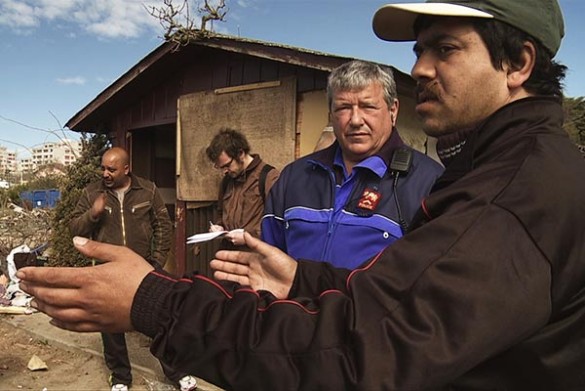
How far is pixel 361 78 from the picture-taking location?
7.87 ft

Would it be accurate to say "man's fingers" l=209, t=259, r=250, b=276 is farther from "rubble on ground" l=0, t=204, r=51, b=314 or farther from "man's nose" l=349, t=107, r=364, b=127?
"rubble on ground" l=0, t=204, r=51, b=314

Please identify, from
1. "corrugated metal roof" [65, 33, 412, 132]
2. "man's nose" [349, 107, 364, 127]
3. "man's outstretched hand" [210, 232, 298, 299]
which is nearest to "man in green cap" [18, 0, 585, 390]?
"man's outstretched hand" [210, 232, 298, 299]

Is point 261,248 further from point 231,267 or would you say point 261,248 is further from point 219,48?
point 219,48

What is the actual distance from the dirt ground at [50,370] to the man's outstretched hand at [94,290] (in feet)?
12.6

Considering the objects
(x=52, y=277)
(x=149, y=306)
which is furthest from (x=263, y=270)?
(x=52, y=277)

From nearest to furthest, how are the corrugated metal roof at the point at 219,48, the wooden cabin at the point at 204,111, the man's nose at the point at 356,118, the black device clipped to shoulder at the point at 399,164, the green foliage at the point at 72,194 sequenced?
the black device clipped to shoulder at the point at 399,164
the man's nose at the point at 356,118
the corrugated metal roof at the point at 219,48
the wooden cabin at the point at 204,111
the green foliage at the point at 72,194

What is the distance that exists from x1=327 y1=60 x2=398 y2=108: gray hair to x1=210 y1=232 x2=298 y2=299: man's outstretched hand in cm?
140

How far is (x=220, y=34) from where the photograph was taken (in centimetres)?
536

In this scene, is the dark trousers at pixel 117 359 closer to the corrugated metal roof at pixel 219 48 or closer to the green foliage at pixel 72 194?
the green foliage at pixel 72 194

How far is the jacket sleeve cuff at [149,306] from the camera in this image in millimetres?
934

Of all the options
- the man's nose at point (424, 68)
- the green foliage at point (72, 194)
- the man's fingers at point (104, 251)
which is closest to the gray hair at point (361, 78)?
the man's nose at point (424, 68)

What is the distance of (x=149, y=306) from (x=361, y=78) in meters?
1.83

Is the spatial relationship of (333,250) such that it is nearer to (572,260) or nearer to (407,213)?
(407,213)

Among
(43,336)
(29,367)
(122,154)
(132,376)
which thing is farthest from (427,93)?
(43,336)
